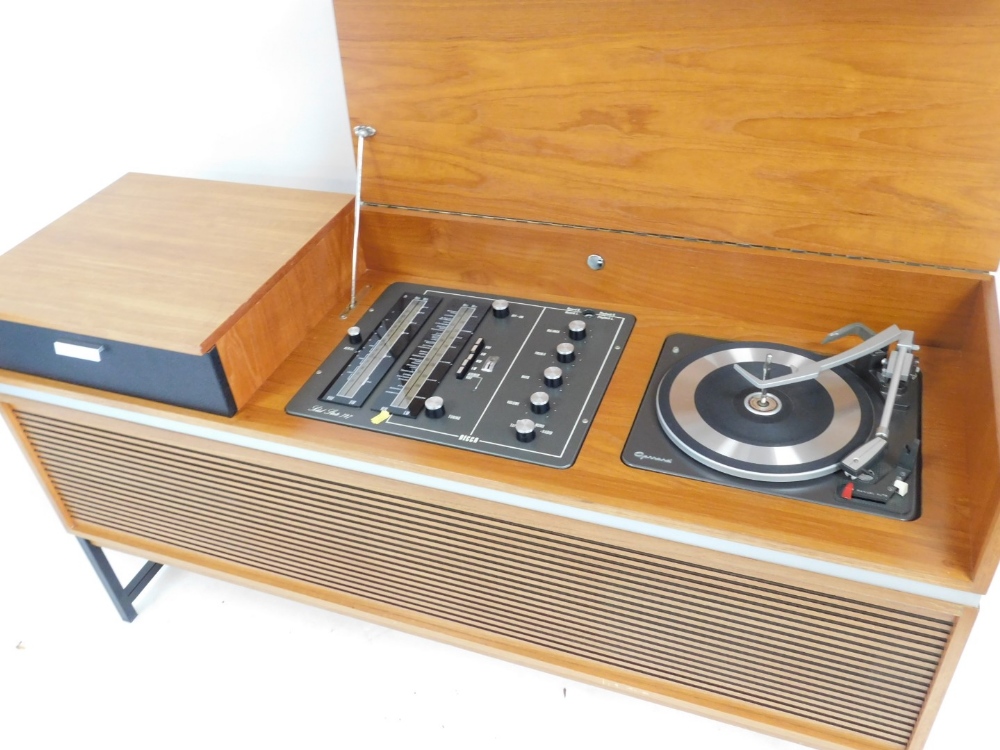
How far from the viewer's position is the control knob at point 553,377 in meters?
1.18

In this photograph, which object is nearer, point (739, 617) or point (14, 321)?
point (739, 617)

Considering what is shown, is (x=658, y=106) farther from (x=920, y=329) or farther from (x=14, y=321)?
(x=14, y=321)

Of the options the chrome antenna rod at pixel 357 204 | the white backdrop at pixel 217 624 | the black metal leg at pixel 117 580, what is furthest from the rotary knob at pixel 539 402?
the black metal leg at pixel 117 580

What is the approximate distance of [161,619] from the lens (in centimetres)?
168

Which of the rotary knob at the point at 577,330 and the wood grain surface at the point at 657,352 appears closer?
the wood grain surface at the point at 657,352

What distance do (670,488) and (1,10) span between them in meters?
1.68

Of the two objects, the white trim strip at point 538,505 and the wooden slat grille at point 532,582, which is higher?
the white trim strip at point 538,505

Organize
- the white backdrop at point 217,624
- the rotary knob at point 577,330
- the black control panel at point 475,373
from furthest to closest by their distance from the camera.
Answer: the white backdrop at point 217,624, the rotary knob at point 577,330, the black control panel at point 475,373

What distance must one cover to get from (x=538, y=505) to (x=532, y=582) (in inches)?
6.8

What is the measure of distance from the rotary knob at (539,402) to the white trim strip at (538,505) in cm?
15

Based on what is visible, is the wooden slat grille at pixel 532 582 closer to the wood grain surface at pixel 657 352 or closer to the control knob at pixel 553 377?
the wood grain surface at pixel 657 352

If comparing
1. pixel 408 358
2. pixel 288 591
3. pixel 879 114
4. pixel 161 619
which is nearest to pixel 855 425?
pixel 879 114

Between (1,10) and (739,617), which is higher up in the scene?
(1,10)

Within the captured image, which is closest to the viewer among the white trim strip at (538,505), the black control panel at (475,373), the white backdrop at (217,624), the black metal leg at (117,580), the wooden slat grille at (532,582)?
the white trim strip at (538,505)
